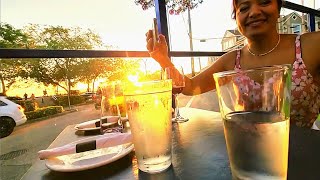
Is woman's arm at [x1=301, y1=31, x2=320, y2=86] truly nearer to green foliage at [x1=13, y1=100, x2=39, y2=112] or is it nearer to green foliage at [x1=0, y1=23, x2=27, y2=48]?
green foliage at [x1=0, y1=23, x2=27, y2=48]

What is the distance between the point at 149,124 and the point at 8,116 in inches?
395

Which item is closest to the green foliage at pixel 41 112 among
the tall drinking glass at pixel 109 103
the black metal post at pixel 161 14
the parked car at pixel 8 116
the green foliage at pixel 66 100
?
the green foliage at pixel 66 100

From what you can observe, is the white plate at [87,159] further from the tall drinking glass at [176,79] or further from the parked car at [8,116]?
the parked car at [8,116]

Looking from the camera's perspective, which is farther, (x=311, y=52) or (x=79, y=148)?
(x=311, y=52)

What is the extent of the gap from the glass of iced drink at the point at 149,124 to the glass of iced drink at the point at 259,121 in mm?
157

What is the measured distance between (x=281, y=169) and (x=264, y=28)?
117 centimetres

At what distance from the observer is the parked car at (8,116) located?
8.73 meters

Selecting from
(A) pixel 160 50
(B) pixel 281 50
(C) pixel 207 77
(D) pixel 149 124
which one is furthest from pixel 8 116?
(D) pixel 149 124

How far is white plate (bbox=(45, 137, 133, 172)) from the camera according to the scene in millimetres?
561

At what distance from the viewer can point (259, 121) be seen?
0.38 metres

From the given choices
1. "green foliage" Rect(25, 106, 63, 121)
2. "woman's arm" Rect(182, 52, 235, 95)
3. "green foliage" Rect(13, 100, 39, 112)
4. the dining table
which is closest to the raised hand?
"woman's arm" Rect(182, 52, 235, 95)

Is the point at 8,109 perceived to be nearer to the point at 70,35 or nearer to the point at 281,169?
the point at 70,35

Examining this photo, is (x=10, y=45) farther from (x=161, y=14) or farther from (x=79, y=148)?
(x=79, y=148)

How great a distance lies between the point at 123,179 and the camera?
0.50m
